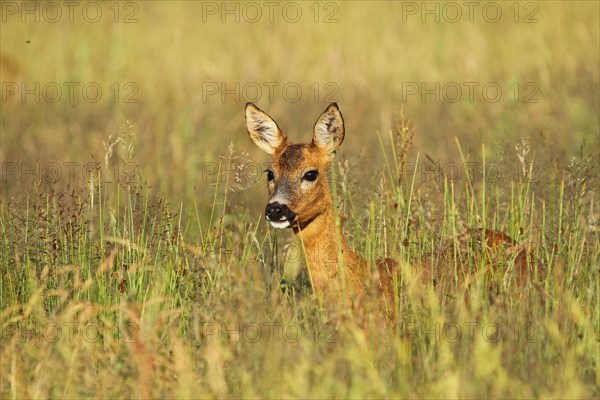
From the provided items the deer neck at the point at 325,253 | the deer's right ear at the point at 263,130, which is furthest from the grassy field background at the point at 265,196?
the deer's right ear at the point at 263,130

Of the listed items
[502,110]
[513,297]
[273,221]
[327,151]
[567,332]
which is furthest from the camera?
[502,110]

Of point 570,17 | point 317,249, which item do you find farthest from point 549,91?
point 317,249

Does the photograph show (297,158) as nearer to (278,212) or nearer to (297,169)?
(297,169)

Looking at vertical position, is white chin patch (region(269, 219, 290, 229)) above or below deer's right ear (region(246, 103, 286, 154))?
below

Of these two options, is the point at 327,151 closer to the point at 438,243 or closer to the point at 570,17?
the point at 438,243

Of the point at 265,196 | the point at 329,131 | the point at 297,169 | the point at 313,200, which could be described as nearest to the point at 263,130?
the point at 329,131

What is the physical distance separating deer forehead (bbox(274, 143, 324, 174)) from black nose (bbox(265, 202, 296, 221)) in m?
0.46

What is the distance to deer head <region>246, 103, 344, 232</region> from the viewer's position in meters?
7.07

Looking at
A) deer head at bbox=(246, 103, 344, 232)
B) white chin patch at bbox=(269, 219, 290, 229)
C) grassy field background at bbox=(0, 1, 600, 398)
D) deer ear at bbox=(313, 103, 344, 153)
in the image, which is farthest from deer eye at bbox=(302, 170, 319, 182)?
white chin patch at bbox=(269, 219, 290, 229)

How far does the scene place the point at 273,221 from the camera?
691cm

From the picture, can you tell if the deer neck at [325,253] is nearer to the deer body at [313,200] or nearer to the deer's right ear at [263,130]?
the deer body at [313,200]

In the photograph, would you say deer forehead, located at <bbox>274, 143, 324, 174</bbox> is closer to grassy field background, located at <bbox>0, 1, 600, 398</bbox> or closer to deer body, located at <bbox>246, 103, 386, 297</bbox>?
deer body, located at <bbox>246, 103, 386, 297</bbox>

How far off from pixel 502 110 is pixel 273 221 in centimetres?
628

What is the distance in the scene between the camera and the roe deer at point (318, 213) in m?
6.76
